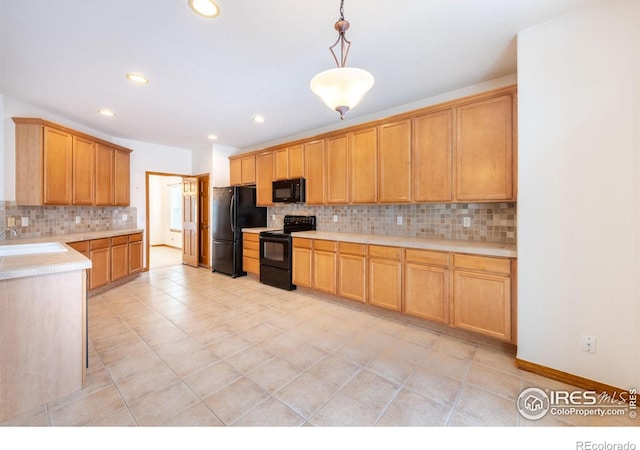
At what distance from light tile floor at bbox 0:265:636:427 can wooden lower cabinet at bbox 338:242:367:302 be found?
0.25 m

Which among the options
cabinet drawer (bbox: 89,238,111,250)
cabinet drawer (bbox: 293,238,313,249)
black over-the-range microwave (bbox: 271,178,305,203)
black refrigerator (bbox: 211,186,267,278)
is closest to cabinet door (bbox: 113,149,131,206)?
cabinet drawer (bbox: 89,238,111,250)

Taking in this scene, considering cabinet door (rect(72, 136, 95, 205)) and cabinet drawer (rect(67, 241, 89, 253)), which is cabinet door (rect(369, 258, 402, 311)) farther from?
cabinet door (rect(72, 136, 95, 205))

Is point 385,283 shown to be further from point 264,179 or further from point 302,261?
point 264,179

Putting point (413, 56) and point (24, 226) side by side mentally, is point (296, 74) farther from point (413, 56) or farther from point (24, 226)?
point (24, 226)

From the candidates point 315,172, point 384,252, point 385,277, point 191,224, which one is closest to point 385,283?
point 385,277

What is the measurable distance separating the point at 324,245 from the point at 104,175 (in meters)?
3.74

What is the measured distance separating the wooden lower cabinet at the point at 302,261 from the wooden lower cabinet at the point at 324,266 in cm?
9

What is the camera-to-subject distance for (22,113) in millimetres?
3342

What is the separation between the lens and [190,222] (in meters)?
6.06

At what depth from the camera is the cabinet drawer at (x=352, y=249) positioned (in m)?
3.27

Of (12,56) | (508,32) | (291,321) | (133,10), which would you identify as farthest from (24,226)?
(508,32)

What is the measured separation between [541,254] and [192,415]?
262 cm

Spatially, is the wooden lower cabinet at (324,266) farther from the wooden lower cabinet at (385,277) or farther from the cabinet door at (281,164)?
the cabinet door at (281,164)

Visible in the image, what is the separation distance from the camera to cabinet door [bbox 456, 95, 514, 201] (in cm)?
247
